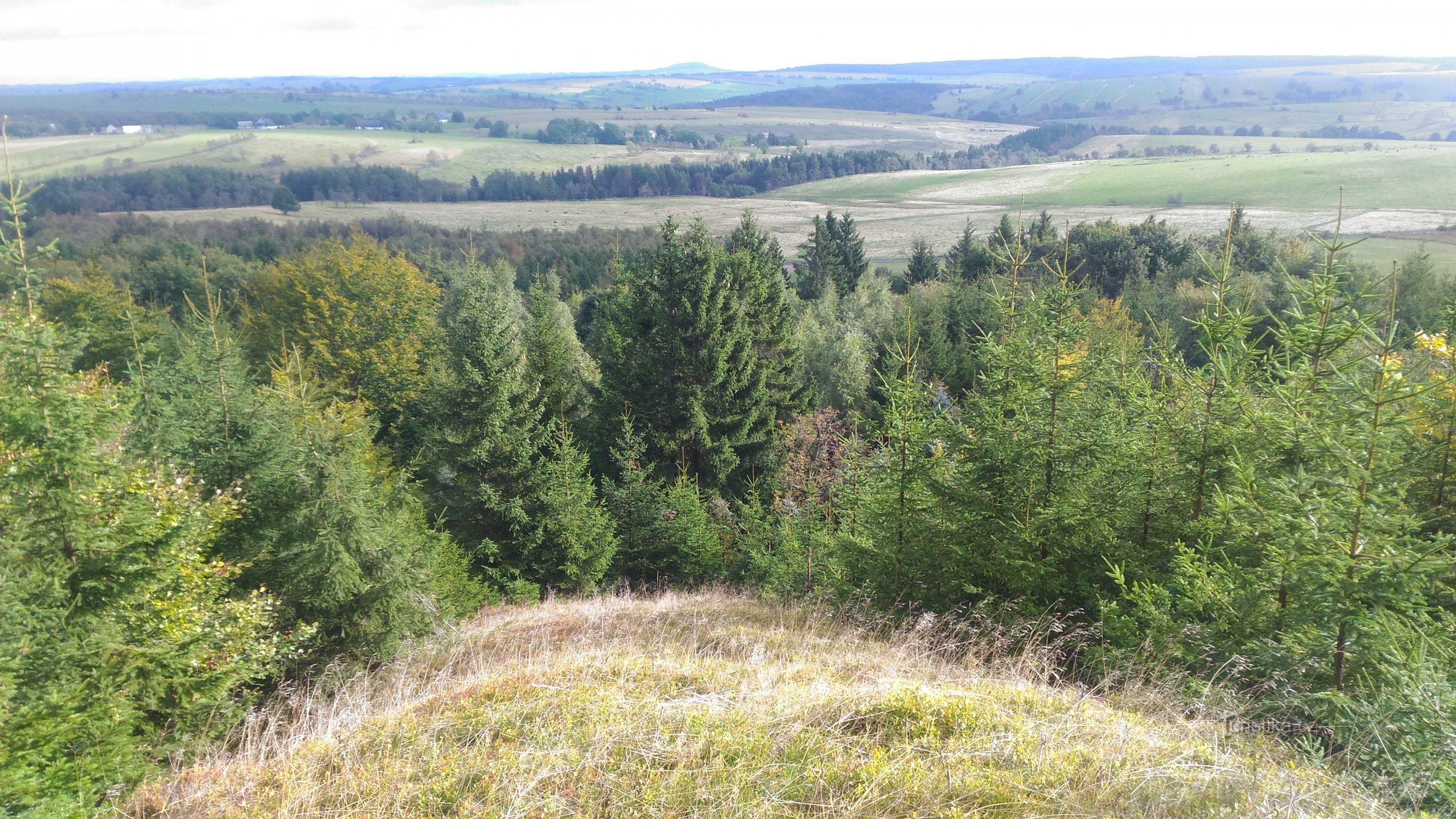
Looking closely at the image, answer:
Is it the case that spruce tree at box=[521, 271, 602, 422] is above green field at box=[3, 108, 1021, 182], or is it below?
below

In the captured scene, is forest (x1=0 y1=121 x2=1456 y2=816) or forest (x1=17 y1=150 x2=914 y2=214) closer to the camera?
forest (x1=0 y1=121 x2=1456 y2=816)

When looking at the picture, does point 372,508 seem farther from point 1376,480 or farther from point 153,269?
point 153,269

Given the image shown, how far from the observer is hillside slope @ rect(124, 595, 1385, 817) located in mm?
5113

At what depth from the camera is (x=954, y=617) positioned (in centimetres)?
981

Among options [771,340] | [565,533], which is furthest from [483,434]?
[771,340]

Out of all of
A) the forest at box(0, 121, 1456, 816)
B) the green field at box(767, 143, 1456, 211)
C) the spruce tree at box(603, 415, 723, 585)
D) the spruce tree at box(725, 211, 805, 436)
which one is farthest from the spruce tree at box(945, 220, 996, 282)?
the spruce tree at box(603, 415, 723, 585)

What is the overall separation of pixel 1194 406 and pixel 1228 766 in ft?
17.6

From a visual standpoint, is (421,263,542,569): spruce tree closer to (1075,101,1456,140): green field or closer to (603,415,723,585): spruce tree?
(603,415,723,585): spruce tree

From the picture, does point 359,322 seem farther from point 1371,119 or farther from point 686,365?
point 1371,119

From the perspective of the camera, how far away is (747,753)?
18.8 feet

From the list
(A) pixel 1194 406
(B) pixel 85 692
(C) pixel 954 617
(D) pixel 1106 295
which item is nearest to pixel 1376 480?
(A) pixel 1194 406

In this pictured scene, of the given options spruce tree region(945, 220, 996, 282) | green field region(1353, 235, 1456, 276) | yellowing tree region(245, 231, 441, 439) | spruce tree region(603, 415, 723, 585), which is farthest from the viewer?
green field region(1353, 235, 1456, 276)

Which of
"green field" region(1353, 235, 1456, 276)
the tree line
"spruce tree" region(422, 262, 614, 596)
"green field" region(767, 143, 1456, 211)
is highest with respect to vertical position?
the tree line

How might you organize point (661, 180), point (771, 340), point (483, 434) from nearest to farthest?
point (483, 434) < point (771, 340) < point (661, 180)
